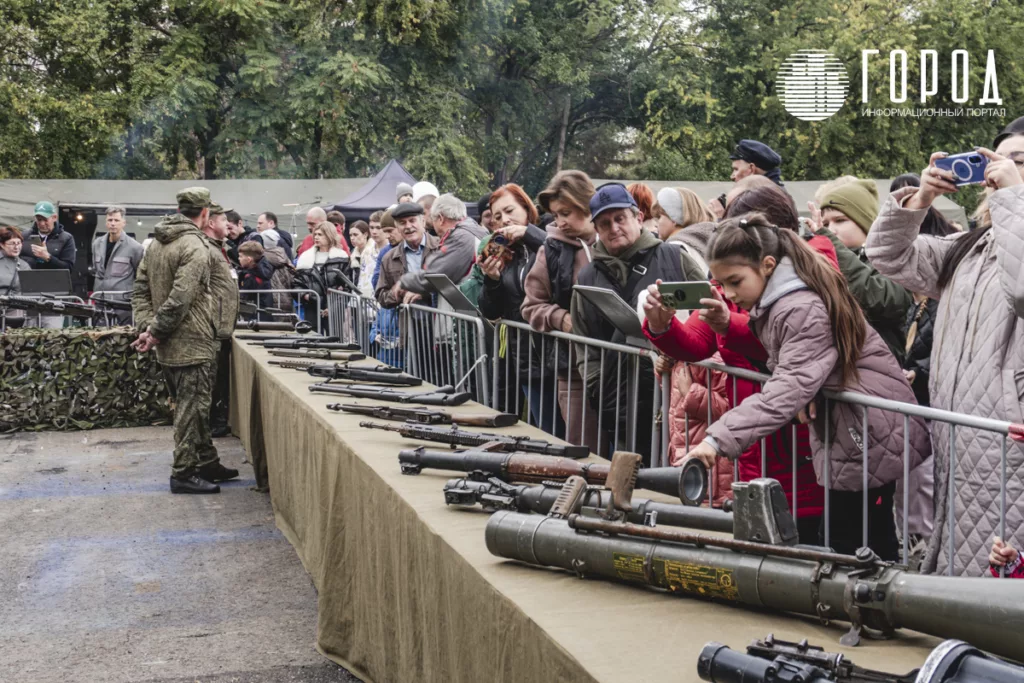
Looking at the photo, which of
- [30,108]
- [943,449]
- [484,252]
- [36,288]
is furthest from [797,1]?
[943,449]

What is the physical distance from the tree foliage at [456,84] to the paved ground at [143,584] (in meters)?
20.9

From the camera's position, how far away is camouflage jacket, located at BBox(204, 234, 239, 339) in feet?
29.2

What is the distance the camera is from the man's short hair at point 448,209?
8375mm

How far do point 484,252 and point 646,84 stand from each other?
2956cm

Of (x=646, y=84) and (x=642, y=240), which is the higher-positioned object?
(x=646, y=84)

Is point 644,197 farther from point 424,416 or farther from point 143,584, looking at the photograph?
point 143,584

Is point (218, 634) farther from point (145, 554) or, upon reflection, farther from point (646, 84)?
point (646, 84)

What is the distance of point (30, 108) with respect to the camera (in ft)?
91.6

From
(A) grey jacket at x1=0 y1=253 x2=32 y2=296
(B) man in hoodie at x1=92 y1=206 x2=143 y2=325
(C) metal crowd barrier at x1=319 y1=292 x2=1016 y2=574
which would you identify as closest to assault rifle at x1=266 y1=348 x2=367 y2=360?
(C) metal crowd barrier at x1=319 y1=292 x2=1016 y2=574

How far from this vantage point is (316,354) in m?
8.26

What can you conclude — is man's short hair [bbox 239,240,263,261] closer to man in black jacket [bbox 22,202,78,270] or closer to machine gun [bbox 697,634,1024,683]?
man in black jacket [bbox 22,202,78,270]

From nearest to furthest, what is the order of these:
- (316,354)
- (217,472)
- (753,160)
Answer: (753,160) → (316,354) → (217,472)

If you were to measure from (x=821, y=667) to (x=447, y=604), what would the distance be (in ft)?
4.67

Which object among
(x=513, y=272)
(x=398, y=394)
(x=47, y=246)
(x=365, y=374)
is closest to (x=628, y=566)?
(x=398, y=394)
